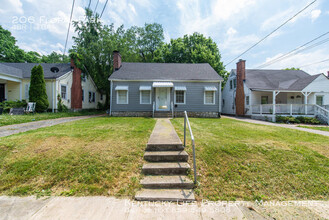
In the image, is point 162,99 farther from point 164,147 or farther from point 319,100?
point 319,100

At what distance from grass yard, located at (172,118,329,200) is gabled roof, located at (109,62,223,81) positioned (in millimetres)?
9053

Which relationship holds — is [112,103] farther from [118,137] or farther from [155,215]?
[155,215]

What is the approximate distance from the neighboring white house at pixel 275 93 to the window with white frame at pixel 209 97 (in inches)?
174

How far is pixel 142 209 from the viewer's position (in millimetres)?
2205

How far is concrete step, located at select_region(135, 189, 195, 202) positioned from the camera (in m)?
2.42

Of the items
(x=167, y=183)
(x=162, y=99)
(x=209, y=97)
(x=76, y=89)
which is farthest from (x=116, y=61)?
(x=167, y=183)

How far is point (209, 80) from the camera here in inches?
476

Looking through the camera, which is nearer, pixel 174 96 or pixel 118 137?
pixel 118 137

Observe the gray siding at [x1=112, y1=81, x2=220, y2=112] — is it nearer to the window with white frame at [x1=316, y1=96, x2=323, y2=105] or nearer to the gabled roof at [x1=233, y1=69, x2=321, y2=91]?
the gabled roof at [x1=233, y1=69, x2=321, y2=91]

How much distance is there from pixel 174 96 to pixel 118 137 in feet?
27.1

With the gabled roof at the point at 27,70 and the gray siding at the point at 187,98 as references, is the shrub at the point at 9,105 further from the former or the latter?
the gray siding at the point at 187,98

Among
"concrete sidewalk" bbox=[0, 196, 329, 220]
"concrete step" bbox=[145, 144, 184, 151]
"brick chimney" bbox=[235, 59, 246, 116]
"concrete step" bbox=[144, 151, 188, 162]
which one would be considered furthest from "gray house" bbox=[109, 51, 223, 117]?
"concrete sidewalk" bbox=[0, 196, 329, 220]

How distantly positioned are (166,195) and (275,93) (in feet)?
52.0

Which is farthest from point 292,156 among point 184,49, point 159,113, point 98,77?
point 184,49
